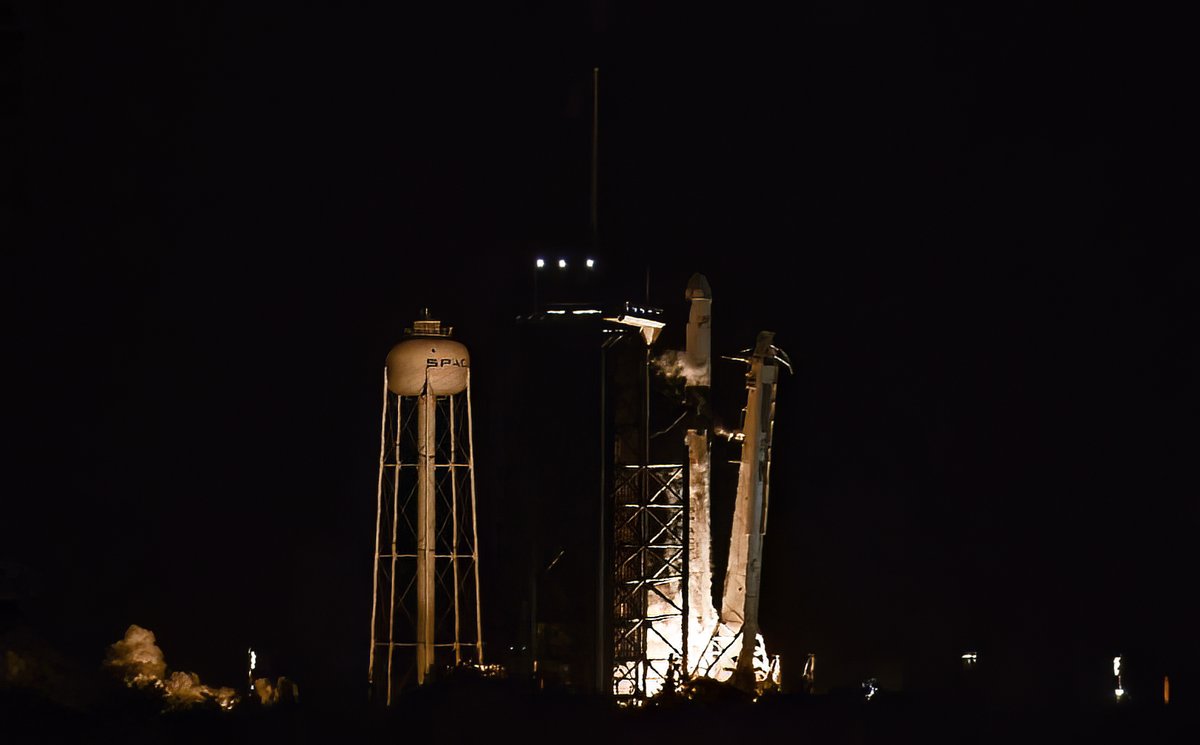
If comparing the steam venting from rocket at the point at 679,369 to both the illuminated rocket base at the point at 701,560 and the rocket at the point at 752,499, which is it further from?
the rocket at the point at 752,499

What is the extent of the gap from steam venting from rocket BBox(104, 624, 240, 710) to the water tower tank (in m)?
4.75

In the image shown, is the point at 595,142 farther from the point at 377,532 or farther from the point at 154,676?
the point at 154,676

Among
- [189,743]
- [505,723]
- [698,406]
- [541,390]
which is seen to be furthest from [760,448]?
[189,743]

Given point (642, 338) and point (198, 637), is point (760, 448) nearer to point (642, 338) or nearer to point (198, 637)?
point (642, 338)

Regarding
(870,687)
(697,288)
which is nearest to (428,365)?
(697,288)

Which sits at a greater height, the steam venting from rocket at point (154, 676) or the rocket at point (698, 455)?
the rocket at point (698, 455)

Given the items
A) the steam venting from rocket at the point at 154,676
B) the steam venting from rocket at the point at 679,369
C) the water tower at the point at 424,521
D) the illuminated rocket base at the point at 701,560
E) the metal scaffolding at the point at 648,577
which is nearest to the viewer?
the metal scaffolding at the point at 648,577

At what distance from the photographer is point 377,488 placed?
35.3 metres

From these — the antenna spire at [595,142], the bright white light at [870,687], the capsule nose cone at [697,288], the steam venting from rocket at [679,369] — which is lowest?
the bright white light at [870,687]

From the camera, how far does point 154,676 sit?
33.2m

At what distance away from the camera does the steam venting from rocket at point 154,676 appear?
32.7 metres

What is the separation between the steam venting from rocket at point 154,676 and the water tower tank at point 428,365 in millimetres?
4745

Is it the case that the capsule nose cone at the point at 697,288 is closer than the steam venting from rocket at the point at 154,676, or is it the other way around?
the capsule nose cone at the point at 697,288

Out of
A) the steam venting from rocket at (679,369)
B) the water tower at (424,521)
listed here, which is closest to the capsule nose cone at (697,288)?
the steam venting from rocket at (679,369)
